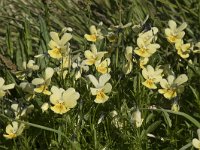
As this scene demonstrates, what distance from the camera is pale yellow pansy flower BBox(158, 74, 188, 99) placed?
270 centimetres

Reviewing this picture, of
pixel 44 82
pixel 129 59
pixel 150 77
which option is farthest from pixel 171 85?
pixel 44 82

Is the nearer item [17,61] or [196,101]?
[196,101]

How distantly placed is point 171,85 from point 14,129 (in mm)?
690

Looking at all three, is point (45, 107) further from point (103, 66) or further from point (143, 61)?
point (143, 61)

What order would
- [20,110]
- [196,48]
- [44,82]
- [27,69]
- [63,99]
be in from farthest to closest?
[196,48], [27,69], [20,110], [44,82], [63,99]

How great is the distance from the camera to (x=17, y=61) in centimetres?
347

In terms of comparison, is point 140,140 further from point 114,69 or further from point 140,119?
point 114,69

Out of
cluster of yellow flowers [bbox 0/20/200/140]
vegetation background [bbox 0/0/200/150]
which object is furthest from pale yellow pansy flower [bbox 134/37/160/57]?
vegetation background [bbox 0/0/200/150]

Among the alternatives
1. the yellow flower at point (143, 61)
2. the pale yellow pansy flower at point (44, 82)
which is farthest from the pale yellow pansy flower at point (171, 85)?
the pale yellow pansy flower at point (44, 82)

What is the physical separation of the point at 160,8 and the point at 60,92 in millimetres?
1621

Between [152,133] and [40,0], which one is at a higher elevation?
[40,0]

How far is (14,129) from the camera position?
2680mm

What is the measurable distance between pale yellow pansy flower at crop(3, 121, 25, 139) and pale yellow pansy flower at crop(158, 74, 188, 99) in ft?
1.98

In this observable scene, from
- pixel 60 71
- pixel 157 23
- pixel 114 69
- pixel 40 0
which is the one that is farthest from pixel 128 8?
pixel 60 71
